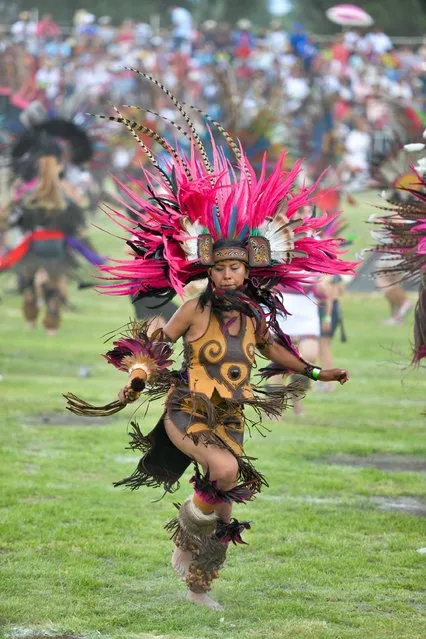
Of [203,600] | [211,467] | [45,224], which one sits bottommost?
[203,600]

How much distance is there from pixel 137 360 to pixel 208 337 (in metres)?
0.38

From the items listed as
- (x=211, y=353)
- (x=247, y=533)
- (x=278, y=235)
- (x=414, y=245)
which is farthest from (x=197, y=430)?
(x=414, y=245)

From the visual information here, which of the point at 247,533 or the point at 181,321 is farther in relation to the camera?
the point at 247,533

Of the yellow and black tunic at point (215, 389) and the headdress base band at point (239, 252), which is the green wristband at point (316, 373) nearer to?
the yellow and black tunic at point (215, 389)

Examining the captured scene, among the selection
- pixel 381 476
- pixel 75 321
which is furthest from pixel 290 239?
pixel 75 321

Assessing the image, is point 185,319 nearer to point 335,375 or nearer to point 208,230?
point 208,230

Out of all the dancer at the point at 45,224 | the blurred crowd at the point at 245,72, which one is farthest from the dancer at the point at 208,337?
the blurred crowd at the point at 245,72

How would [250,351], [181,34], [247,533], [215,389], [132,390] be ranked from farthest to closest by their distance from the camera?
[181,34]
[247,533]
[250,351]
[215,389]
[132,390]

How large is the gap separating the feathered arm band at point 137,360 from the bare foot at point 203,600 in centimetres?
92

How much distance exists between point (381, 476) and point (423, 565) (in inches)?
94.0

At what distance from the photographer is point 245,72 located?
3028 centimetres

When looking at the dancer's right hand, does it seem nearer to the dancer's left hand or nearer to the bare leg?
the bare leg

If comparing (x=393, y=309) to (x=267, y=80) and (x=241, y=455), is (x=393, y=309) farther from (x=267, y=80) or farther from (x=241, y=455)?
(x=241, y=455)

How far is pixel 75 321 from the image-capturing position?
1966 centimetres
